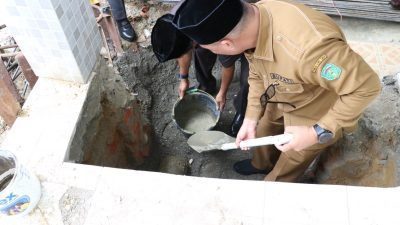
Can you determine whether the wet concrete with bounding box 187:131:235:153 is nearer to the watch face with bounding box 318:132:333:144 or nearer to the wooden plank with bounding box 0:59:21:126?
the watch face with bounding box 318:132:333:144

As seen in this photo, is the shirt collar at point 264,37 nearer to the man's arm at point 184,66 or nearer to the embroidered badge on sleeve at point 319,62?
the embroidered badge on sleeve at point 319,62

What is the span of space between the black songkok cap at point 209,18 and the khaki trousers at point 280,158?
0.85 meters

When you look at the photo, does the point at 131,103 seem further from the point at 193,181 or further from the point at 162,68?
the point at 193,181

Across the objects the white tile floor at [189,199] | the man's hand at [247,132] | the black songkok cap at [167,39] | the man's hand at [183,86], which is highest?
the black songkok cap at [167,39]

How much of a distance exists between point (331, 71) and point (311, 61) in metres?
0.08

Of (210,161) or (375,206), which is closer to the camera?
(375,206)

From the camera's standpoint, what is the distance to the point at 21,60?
2.07m

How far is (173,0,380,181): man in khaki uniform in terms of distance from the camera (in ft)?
4.12

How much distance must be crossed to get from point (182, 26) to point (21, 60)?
1.24 metres

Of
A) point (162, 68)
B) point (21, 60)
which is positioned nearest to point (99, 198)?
point (21, 60)

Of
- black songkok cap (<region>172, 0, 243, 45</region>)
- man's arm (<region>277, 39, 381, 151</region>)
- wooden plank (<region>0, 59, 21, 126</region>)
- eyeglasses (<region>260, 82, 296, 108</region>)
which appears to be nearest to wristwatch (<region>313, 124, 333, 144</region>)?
man's arm (<region>277, 39, 381, 151</region>)

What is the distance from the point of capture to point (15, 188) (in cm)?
117

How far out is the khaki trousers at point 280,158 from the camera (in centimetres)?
191

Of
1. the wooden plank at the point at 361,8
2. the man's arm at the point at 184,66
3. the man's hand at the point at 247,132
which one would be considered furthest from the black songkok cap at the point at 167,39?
the wooden plank at the point at 361,8
